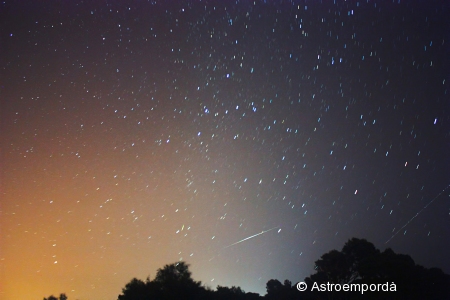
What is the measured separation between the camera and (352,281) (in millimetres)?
24094

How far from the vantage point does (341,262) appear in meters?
25.7

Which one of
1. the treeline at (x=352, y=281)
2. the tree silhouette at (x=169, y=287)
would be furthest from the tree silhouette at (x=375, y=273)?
the tree silhouette at (x=169, y=287)

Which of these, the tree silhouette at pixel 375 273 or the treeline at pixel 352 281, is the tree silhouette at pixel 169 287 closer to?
the treeline at pixel 352 281

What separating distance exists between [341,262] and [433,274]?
19.4 feet

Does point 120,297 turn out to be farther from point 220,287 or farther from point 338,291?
point 338,291

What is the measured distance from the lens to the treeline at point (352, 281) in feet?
68.1

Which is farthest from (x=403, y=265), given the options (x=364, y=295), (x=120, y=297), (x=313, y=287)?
(x=120, y=297)

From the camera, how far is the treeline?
68.1 feet

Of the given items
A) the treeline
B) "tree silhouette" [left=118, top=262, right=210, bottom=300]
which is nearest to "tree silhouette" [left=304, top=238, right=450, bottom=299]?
the treeline
